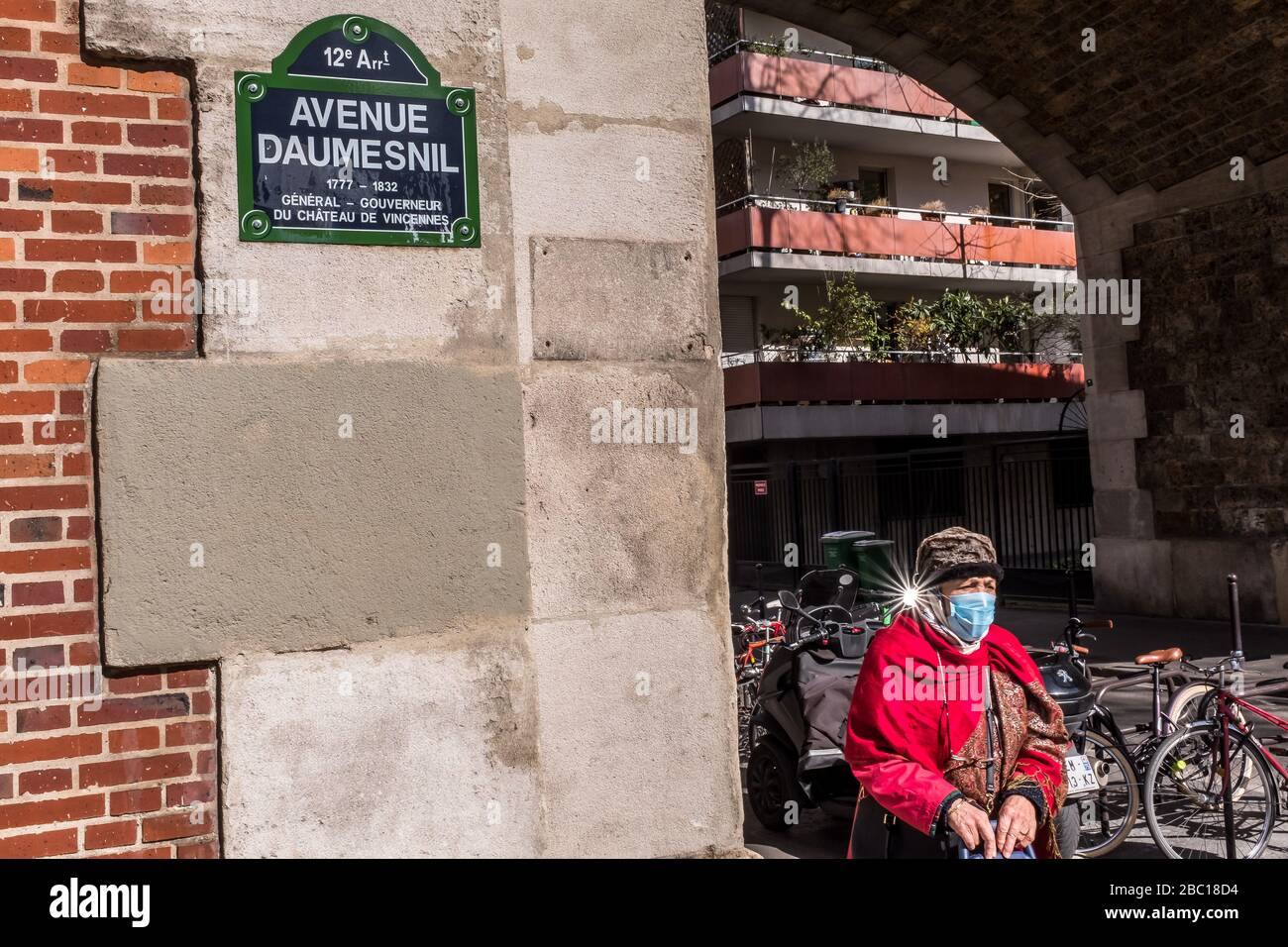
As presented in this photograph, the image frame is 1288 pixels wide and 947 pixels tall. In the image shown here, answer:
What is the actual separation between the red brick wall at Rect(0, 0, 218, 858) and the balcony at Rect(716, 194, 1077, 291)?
75.3ft

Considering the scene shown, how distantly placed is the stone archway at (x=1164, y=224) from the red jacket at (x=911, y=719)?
9866 millimetres

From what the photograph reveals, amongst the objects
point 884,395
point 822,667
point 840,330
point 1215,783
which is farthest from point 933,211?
point 1215,783

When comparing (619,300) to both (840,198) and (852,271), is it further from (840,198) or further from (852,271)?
(840,198)

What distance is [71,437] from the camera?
3.39 metres

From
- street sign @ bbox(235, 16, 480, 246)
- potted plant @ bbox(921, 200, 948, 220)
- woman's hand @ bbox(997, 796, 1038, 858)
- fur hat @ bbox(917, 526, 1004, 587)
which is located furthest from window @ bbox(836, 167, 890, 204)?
woman's hand @ bbox(997, 796, 1038, 858)

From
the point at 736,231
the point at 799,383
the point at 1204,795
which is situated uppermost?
the point at 736,231

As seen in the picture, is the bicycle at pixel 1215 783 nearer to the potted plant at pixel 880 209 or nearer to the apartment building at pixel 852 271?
the apartment building at pixel 852 271

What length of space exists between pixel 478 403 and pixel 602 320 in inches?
19.9

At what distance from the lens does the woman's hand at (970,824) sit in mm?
2969

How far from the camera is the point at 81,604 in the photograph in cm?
338

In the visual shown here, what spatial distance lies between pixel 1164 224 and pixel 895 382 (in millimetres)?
12707

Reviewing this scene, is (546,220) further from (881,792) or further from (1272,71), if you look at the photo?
(1272,71)

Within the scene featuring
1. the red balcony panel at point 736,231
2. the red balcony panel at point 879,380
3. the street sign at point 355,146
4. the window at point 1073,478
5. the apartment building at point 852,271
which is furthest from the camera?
the red balcony panel at point 736,231

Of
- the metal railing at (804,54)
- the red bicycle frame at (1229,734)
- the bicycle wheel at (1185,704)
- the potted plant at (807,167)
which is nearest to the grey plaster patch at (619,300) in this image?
the red bicycle frame at (1229,734)
